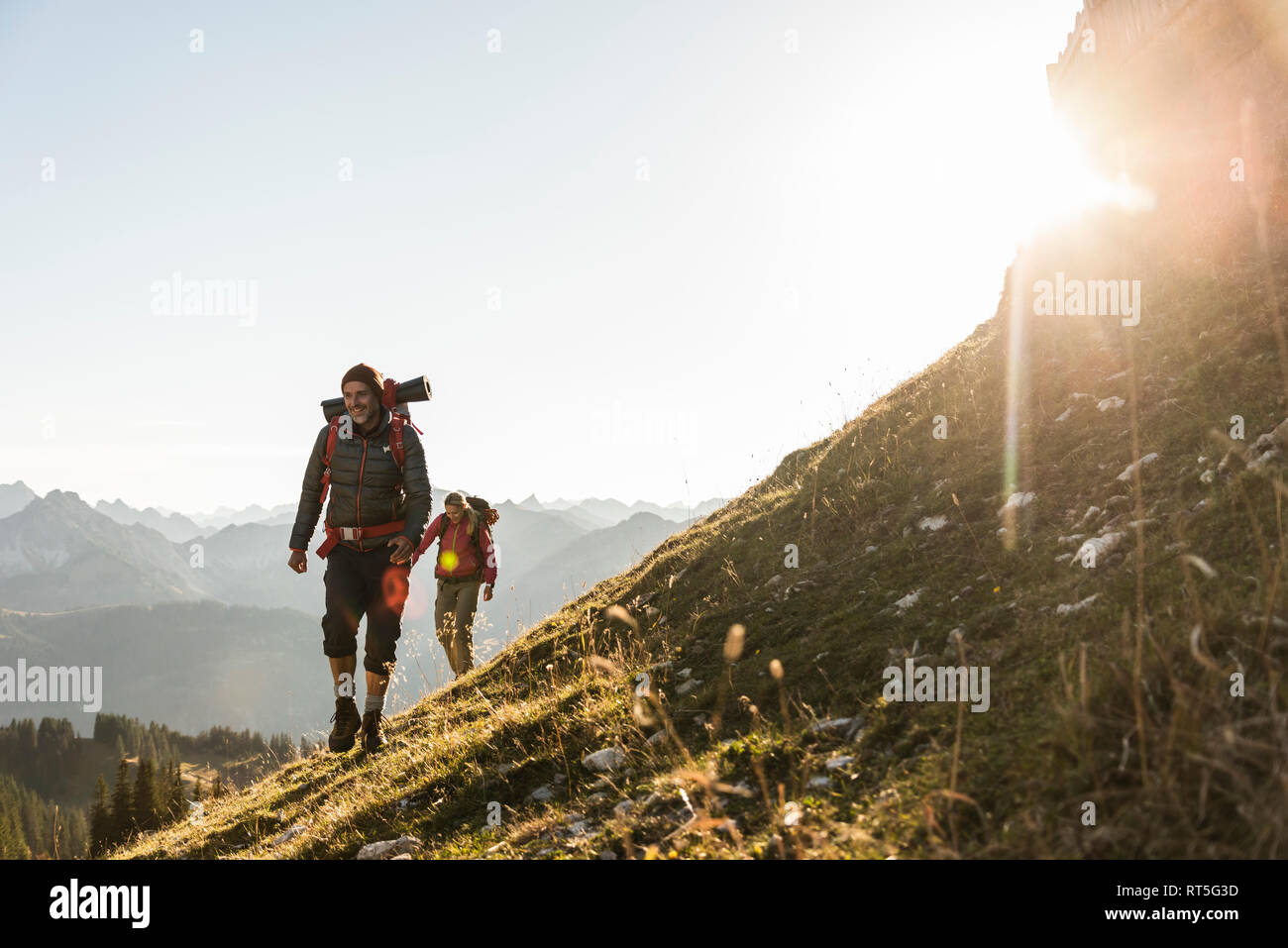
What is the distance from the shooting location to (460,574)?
42.1ft

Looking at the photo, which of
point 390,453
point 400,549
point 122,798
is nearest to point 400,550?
point 400,549

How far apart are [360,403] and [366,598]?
7.41 feet

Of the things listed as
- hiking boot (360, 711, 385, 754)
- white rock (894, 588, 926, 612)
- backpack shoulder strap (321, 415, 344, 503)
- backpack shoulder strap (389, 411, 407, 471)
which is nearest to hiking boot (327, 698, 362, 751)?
hiking boot (360, 711, 385, 754)

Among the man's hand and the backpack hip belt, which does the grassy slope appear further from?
the backpack hip belt

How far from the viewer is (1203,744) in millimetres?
2736

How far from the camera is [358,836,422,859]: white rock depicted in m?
4.64

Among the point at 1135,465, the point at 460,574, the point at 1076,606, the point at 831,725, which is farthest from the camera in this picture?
the point at 460,574

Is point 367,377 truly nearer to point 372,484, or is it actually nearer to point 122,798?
point 372,484

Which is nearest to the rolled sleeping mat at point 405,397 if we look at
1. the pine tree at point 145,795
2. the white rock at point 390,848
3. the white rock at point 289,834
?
the white rock at point 289,834

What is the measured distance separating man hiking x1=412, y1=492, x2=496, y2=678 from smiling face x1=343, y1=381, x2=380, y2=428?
15.5 ft

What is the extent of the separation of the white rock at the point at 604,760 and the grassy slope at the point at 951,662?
9cm

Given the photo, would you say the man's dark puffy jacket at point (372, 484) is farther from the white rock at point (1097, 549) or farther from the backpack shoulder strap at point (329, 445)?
the white rock at point (1097, 549)
